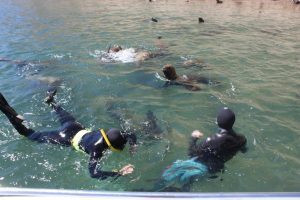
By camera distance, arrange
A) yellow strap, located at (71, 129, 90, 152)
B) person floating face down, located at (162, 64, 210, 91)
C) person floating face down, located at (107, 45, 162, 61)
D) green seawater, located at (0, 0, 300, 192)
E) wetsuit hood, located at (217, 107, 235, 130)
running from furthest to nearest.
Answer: person floating face down, located at (107, 45, 162, 61) → person floating face down, located at (162, 64, 210, 91) → yellow strap, located at (71, 129, 90, 152) → green seawater, located at (0, 0, 300, 192) → wetsuit hood, located at (217, 107, 235, 130)

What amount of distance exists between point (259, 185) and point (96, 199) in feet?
14.4

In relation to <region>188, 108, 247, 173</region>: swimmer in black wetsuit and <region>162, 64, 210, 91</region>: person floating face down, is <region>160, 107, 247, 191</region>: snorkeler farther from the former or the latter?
<region>162, 64, 210, 91</region>: person floating face down

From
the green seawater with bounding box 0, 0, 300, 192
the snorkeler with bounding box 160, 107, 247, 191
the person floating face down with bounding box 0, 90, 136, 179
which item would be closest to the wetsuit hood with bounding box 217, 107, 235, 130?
the snorkeler with bounding box 160, 107, 247, 191

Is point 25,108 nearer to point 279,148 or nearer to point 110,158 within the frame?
point 110,158

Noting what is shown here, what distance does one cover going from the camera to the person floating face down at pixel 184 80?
9727 mm

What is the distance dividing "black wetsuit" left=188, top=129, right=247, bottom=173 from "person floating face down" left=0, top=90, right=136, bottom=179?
49.2 inches

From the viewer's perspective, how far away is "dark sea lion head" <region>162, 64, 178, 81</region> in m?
9.57

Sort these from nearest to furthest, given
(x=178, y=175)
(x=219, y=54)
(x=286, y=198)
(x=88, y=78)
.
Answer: (x=286, y=198) → (x=178, y=175) → (x=88, y=78) → (x=219, y=54)

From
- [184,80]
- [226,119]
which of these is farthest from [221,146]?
[184,80]

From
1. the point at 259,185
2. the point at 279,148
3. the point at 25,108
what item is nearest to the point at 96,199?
the point at 259,185

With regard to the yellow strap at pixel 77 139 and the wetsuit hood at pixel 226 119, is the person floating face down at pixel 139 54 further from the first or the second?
the wetsuit hood at pixel 226 119

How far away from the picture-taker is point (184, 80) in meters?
10.1

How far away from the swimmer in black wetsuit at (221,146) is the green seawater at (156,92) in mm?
324

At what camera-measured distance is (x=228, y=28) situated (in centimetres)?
1802
